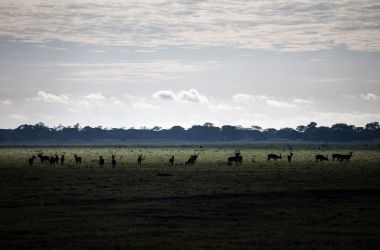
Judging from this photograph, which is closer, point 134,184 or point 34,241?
point 34,241

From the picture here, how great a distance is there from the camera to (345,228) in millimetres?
21266

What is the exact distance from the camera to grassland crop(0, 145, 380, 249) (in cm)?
1911

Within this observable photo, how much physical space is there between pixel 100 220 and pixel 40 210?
4.11 metres

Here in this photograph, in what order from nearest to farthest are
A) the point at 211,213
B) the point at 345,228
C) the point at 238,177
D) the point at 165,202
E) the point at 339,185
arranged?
the point at 345,228 < the point at 211,213 < the point at 165,202 < the point at 339,185 < the point at 238,177

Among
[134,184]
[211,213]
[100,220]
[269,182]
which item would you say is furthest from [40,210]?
[269,182]

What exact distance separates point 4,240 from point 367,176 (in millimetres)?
30931

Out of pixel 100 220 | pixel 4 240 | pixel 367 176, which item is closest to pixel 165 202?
pixel 100 220

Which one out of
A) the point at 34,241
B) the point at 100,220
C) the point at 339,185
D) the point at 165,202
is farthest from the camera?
the point at 339,185

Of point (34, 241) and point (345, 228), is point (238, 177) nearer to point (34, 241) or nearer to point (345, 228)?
point (345, 228)

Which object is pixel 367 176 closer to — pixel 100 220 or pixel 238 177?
pixel 238 177

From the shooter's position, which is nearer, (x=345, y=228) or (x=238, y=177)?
(x=345, y=228)

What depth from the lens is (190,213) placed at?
24.8 m

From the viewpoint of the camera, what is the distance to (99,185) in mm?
36656

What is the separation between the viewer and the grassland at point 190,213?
19109 millimetres
